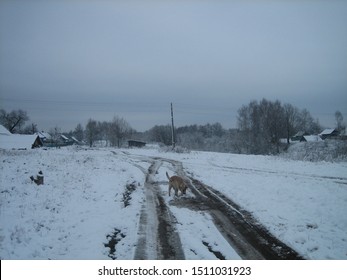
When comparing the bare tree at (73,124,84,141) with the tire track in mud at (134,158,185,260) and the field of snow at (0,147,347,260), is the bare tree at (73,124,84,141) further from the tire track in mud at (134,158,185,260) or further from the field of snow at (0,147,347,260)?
the tire track in mud at (134,158,185,260)

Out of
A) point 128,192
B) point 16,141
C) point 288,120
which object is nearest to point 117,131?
point 16,141

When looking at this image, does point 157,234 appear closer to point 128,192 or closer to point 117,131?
point 128,192

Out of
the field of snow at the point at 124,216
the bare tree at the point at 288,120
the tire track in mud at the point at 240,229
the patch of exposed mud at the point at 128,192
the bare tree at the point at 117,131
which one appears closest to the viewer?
the tire track in mud at the point at 240,229

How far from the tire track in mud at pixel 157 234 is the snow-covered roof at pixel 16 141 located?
5800 cm

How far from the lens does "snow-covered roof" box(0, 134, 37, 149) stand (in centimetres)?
6086

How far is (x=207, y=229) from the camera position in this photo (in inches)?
370

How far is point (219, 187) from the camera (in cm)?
1614

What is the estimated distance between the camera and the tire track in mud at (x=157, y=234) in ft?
24.8

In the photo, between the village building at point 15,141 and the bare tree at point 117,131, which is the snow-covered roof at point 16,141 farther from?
the bare tree at point 117,131

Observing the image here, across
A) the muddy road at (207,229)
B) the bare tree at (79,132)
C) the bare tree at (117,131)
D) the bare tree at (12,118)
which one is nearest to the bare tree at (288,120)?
the bare tree at (117,131)

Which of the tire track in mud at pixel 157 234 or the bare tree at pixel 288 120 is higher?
the bare tree at pixel 288 120

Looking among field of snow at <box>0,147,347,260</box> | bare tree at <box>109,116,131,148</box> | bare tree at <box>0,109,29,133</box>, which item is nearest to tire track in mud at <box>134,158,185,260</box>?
field of snow at <box>0,147,347,260</box>

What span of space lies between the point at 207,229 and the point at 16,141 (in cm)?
6482
